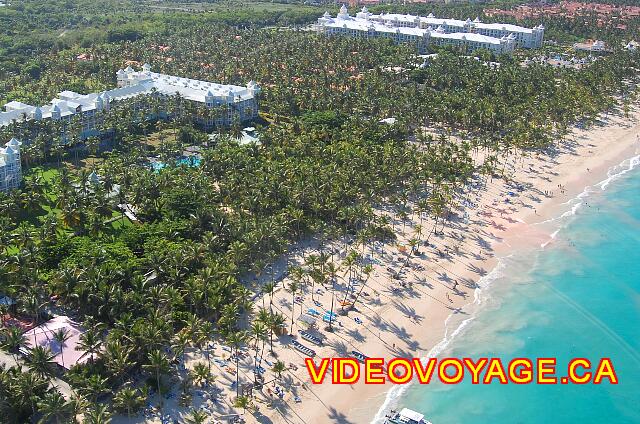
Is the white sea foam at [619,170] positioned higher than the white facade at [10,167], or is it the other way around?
the white facade at [10,167]

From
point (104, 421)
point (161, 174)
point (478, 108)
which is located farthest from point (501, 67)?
point (104, 421)

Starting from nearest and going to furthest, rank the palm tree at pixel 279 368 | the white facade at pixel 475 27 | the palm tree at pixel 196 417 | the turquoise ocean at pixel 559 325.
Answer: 1. the palm tree at pixel 196 417
2. the palm tree at pixel 279 368
3. the turquoise ocean at pixel 559 325
4. the white facade at pixel 475 27

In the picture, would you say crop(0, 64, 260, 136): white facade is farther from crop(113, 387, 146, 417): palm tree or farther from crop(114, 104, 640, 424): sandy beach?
crop(113, 387, 146, 417): palm tree

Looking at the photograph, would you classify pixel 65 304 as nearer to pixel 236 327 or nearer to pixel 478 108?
pixel 236 327

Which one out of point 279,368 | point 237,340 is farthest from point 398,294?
point 237,340

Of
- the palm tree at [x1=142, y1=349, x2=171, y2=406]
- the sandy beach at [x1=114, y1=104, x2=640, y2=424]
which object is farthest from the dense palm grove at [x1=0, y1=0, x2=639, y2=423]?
the sandy beach at [x1=114, y1=104, x2=640, y2=424]

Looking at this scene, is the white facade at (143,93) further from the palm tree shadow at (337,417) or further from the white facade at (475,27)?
the white facade at (475,27)

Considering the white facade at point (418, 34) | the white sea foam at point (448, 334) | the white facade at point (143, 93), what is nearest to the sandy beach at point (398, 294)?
the white sea foam at point (448, 334)

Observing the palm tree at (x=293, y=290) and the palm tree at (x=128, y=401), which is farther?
the palm tree at (x=293, y=290)
